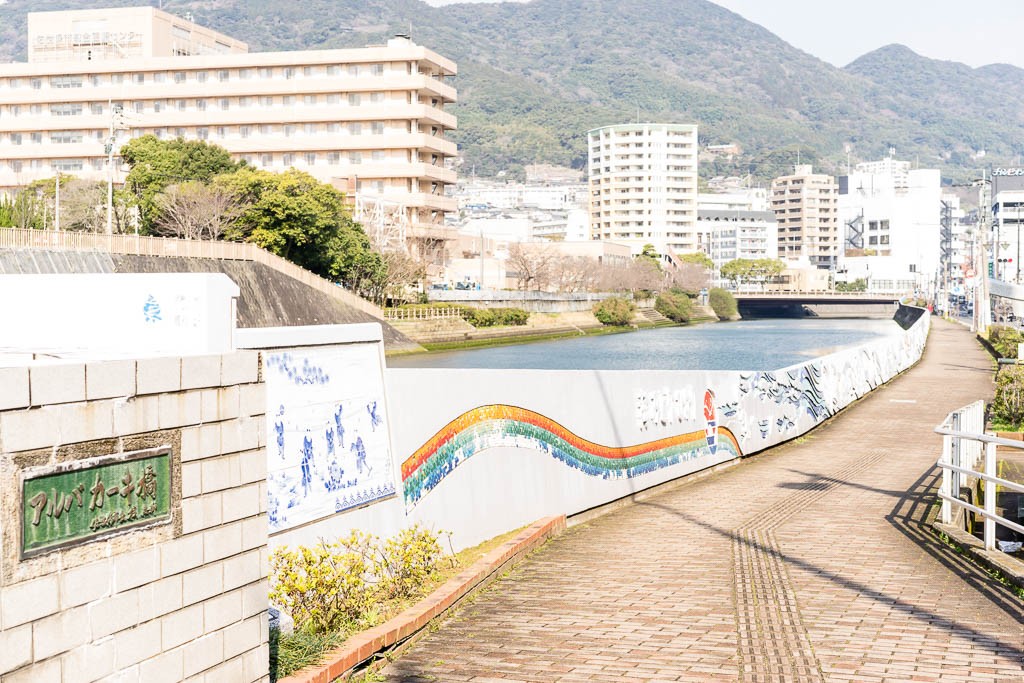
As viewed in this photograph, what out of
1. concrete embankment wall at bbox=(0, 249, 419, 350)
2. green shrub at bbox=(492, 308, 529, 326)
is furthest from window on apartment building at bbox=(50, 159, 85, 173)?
concrete embankment wall at bbox=(0, 249, 419, 350)

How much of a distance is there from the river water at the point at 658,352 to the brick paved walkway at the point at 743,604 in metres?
41.3

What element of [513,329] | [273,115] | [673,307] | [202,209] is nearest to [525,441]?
[202,209]

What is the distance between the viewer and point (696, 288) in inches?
5984

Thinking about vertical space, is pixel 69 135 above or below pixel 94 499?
above

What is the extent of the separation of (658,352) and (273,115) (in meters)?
41.6

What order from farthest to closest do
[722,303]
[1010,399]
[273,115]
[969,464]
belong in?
[722,303]
[273,115]
[1010,399]
[969,464]

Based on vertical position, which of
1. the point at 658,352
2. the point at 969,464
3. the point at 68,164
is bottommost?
the point at 658,352

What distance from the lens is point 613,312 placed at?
120 metres

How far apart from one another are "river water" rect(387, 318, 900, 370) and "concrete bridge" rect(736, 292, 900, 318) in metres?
40.8

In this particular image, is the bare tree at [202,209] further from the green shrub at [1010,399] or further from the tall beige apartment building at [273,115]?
the green shrub at [1010,399]

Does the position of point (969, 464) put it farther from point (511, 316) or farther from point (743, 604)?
point (511, 316)

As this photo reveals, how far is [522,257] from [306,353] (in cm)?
11370

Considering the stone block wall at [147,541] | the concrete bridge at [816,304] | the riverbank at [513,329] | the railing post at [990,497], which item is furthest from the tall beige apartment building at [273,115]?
the stone block wall at [147,541]

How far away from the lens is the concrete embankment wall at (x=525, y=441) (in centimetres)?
898
